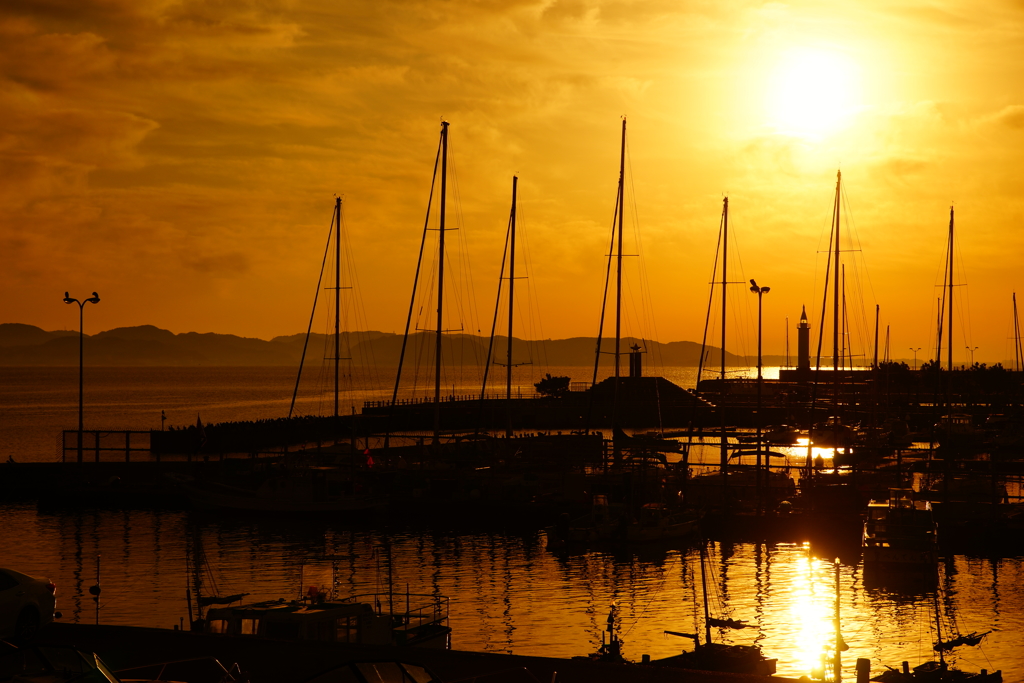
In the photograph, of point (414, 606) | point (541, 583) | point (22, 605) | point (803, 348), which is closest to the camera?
point (22, 605)

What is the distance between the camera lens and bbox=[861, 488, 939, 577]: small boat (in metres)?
39.2

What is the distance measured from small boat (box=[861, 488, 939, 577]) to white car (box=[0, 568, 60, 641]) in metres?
31.3

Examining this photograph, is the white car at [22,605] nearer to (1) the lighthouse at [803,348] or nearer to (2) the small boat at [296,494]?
(2) the small boat at [296,494]

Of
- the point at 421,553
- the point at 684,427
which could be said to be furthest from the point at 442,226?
the point at 684,427

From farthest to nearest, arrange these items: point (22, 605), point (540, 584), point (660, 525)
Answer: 1. point (660, 525)
2. point (540, 584)
3. point (22, 605)

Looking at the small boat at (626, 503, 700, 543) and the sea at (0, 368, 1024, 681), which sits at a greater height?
the small boat at (626, 503, 700, 543)

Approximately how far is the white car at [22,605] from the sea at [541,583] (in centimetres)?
803

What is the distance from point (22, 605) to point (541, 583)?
24.2m

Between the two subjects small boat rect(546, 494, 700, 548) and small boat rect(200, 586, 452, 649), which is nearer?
small boat rect(200, 586, 452, 649)

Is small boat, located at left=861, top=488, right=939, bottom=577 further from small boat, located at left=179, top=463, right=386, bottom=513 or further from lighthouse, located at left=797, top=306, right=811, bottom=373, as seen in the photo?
lighthouse, located at left=797, top=306, right=811, bottom=373

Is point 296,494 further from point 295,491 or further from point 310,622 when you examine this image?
point 310,622

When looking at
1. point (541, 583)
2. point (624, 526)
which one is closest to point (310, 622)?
point (541, 583)

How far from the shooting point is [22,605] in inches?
731

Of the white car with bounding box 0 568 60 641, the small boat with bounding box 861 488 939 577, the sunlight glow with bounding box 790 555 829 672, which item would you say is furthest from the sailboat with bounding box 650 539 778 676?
the small boat with bounding box 861 488 939 577
